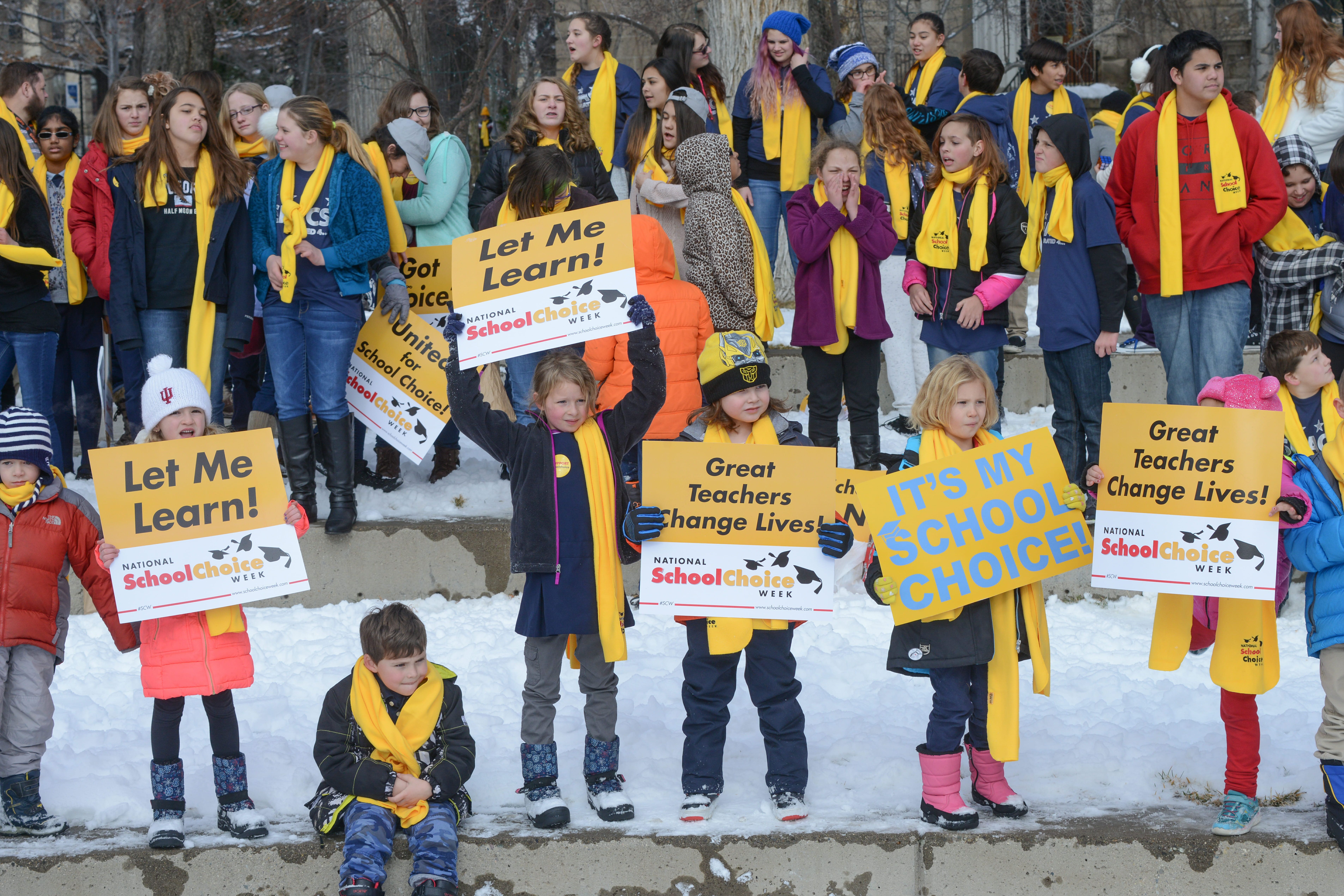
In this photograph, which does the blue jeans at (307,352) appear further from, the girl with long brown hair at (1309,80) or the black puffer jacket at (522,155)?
the girl with long brown hair at (1309,80)

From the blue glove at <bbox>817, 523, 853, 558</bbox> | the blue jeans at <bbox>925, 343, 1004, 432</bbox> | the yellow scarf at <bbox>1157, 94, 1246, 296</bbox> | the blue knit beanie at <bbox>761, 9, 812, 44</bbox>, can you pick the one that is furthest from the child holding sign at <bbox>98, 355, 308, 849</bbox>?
the blue knit beanie at <bbox>761, 9, 812, 44</bbox>

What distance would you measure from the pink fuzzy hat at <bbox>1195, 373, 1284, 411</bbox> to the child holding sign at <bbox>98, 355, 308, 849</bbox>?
10.8 feet

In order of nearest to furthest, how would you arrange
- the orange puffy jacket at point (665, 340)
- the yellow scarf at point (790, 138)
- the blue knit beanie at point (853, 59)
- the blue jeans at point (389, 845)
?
the blue jeans at point (389, 845) → the orange puffy jacket at point (665, 340) → the yellow scarf at point (790, 138) → the blue knit beanie at point (853, 59)

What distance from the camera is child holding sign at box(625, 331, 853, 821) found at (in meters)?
4.55

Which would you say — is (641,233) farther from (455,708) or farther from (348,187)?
(455,708)

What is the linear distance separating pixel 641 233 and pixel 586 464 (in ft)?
6.87

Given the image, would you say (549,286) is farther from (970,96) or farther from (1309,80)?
(970,96)

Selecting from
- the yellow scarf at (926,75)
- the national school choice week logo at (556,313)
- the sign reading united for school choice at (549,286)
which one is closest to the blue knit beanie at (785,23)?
the yellow scarf at (926,75)

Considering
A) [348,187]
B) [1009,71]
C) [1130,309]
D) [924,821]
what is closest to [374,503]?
[348,187]

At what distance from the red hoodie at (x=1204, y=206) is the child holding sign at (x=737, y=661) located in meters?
2.75

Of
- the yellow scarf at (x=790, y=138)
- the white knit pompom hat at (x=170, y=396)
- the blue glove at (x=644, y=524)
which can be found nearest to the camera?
the blue glove at (x=644, y=524)

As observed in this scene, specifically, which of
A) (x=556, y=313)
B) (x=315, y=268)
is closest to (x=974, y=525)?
(x=556, y=313)

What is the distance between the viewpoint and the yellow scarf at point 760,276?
7117 millimetres

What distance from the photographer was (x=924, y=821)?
4500mm
